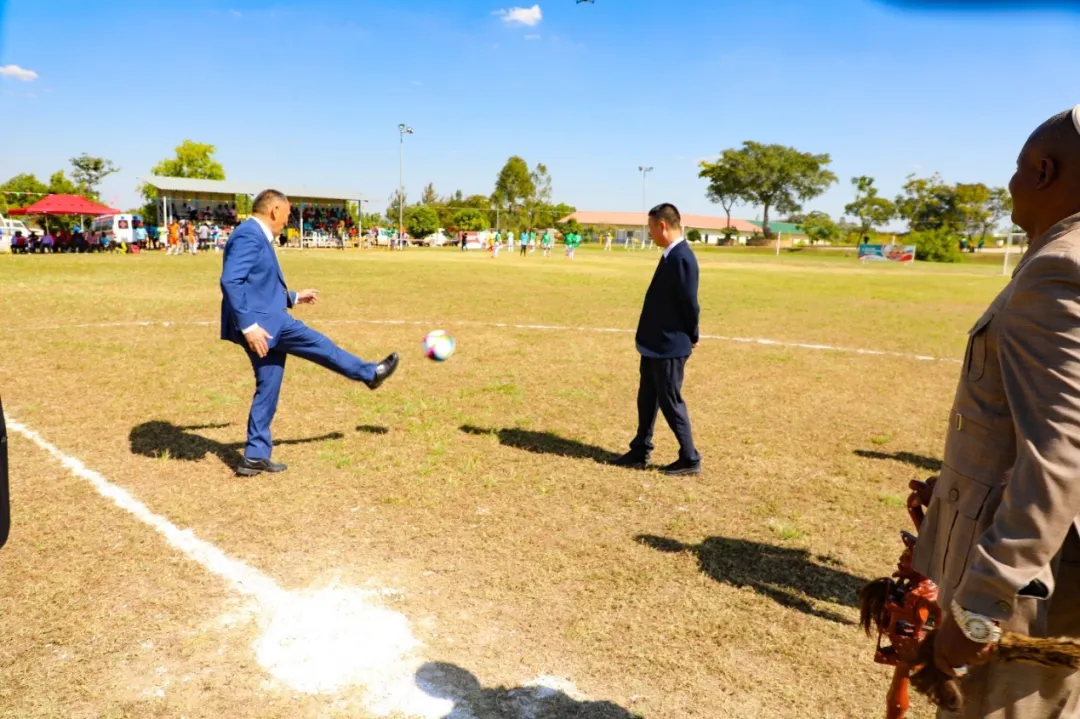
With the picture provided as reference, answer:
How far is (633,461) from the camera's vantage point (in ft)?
21.7

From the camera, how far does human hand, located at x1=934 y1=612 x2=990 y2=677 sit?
1.80 metres

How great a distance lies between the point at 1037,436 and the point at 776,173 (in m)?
103

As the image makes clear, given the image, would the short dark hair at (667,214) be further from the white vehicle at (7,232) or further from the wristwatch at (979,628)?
the white vehicle at (7,232)

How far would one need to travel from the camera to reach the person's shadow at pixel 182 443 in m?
6.54

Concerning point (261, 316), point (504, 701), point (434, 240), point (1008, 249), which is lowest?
point (504, 701)

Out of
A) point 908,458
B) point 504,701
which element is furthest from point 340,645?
point 908,458

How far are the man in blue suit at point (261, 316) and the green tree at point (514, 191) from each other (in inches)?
3489

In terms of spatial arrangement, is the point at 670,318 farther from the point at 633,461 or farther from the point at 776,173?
the point at 776,173

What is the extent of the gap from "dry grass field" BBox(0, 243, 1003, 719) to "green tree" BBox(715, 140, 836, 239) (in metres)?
92.3

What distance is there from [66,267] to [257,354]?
2728cm

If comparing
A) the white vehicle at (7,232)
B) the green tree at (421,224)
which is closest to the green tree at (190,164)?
the green tree at (421,224)

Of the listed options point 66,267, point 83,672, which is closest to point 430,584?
point 83,672

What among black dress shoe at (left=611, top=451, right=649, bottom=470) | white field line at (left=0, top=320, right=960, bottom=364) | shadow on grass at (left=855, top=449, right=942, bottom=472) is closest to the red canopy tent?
white field line at (left=0, top=320, right=960, bottom=364)

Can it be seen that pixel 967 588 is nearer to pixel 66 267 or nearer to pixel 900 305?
pixel 900 305
